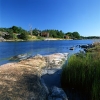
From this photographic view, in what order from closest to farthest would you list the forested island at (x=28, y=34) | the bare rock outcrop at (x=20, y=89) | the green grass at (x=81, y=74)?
1. the bare rock outcrop at (x=20, y=89)
2. the green grass at (x=81, y=74)
3. the forested island at (x=28, y=34)

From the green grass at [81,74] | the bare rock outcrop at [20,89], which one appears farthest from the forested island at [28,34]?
the green grass at [81,74]

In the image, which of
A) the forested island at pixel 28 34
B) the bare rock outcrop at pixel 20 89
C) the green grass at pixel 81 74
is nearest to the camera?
the bare rock outcrop at pixel 20 89

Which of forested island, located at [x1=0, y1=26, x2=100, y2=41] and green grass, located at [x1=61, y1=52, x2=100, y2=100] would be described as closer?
green grass, located at [x1=61, y1=52, x2=100, y2=100]

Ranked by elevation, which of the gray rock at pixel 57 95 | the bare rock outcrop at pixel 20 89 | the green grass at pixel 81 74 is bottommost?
the gray rock at pixel 57 95

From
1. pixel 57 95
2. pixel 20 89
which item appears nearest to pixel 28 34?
pixel 20 89

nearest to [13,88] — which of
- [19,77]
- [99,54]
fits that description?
[19,77]

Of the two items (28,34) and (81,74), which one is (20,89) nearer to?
(81,74)

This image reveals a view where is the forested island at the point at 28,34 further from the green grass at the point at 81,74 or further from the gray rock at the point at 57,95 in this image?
the gray rock at the point at 57,95

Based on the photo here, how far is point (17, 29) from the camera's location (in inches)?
4633

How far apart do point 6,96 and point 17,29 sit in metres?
115

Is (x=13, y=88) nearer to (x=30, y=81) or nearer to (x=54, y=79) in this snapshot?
(x=30, y=81)

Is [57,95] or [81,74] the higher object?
[81,74]

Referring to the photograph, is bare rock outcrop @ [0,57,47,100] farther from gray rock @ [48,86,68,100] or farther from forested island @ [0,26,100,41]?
forested island @ [0,26,100,41]

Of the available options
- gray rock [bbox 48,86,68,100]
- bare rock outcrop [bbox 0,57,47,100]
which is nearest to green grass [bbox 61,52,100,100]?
gray rock [bbox 48,86,68,100]
